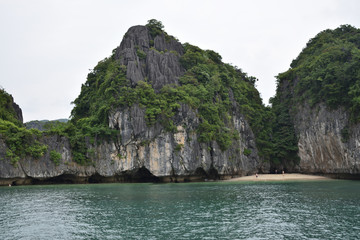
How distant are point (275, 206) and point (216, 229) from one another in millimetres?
6578

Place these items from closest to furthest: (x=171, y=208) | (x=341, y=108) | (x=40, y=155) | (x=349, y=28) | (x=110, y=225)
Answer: (x=110, y=225) < (x=171, y=208) < (x=40, y=155) < (x=341, y=108) < (x=349, y=28)

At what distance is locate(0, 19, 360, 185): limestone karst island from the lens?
121 ft

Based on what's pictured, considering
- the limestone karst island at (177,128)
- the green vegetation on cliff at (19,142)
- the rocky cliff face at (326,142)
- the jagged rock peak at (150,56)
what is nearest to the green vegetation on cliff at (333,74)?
the limestone karst island at (177,128)

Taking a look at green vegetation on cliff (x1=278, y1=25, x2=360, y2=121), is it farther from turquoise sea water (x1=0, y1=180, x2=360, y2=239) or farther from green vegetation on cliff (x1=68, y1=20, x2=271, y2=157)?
turquoise sea water (x1=0, y1=180, x2=360, y2=239)

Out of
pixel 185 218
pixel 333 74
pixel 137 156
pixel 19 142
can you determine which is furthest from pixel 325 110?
pixel 19 142

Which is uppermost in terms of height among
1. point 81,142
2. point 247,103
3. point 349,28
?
point 349,28

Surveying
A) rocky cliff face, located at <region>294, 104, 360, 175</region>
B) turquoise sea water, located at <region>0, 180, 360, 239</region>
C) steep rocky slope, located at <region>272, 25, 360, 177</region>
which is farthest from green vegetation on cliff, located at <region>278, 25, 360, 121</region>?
turquoise sea water, located at <region>0, 180, 360, 239</region>

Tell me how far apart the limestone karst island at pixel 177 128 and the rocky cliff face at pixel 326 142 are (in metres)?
0.13

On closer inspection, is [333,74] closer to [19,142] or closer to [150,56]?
[150,56]

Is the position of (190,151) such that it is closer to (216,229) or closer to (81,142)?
(81,142)

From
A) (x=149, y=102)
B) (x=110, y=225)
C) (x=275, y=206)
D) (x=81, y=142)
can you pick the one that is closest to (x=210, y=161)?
(x=149, y=102)

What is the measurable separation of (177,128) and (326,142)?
19433 millimetres

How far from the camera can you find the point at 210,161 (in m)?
40.7

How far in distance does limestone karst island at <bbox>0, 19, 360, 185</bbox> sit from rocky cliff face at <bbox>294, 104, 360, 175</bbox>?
0.13 m
